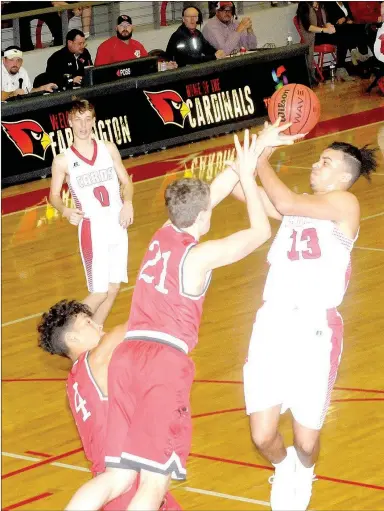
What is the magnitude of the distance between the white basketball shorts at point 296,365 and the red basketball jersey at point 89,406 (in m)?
0.98

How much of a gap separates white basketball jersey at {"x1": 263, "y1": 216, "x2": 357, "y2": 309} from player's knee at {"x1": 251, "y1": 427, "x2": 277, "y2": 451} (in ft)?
2.28

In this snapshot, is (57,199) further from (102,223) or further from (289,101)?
(289,101)

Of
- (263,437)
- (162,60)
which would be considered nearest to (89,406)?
(263,437)

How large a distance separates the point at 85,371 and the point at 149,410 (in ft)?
1.19

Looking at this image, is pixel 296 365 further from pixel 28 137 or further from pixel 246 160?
pixel 28 137

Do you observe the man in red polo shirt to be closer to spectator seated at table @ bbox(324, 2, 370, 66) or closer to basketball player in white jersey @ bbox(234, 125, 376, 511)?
spectator seated at table @ bbox(324, 2, 370, 66)

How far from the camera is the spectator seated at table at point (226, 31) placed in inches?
771

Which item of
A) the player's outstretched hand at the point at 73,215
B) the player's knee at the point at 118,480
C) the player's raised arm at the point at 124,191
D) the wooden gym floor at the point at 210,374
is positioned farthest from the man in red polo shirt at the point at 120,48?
the player's knee at the point at 118,480

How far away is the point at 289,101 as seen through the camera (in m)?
6.80

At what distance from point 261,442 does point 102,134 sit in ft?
35.0

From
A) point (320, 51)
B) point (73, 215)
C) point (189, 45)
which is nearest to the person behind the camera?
point (73, 215)

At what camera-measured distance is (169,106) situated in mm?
17172

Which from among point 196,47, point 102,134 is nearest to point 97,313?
point 102,134

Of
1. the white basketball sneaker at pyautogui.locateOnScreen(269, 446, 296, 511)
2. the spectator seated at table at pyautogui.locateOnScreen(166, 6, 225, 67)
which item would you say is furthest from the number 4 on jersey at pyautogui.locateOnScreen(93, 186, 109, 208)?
the spectator seated at table at pyautogui.locateOnScreen(166, 6, 225, 67)
